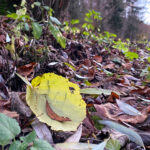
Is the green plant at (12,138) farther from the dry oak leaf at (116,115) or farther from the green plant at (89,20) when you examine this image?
the green plant at (89,20)

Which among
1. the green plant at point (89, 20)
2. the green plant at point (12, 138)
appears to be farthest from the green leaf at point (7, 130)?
the green plant at point (89, 20)

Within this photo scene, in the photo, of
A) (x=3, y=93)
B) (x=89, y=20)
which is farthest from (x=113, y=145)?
(x=89, y=20)

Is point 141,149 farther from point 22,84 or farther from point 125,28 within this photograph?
point 125,28

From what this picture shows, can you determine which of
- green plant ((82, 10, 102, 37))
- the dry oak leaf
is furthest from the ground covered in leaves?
green plant ((82, 10, 102, 37))

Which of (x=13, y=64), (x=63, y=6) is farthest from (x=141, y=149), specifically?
(x=63, y=6)

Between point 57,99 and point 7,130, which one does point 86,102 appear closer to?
point 57,99

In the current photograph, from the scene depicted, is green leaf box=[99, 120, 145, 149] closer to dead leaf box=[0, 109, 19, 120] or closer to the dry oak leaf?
the dry oak leaf
